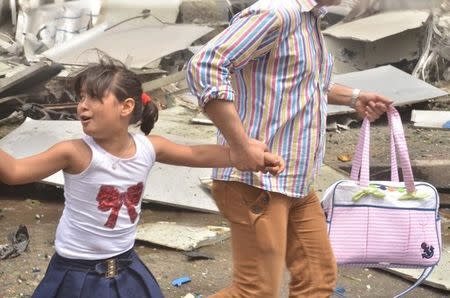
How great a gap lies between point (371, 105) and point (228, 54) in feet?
2.95

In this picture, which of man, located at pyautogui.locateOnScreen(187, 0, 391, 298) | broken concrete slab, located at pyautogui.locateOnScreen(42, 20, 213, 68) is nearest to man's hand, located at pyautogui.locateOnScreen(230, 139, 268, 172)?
man, located at pyautogui.locateOnScreen(187, 0, 391, 298)

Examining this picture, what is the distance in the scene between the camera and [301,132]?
272 cm

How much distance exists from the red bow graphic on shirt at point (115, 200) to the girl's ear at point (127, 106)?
225 millimetres

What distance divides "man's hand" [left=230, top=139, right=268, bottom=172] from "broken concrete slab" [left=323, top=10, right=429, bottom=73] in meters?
6.89

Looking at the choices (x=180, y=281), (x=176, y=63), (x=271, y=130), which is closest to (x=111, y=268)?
(x=271, y=130)

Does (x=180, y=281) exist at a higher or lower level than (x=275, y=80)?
lower

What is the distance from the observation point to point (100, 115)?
240cm

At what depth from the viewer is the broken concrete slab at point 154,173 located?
196 inches

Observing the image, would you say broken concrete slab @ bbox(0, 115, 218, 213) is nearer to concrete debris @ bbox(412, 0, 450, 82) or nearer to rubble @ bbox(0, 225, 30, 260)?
rubble @ bbox(0, 225, 30, 260)

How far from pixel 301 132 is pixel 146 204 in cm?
252

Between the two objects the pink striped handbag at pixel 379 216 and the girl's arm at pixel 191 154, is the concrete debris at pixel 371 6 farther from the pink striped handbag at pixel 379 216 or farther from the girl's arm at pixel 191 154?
the girl's arm at pixel 191 154

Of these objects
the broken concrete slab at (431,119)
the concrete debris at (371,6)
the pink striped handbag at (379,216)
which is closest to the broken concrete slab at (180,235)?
the pink striped handbag at (379,216)

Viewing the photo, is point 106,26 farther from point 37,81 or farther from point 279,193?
point 279,193

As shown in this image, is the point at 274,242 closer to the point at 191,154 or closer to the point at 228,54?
the point at 191,154
